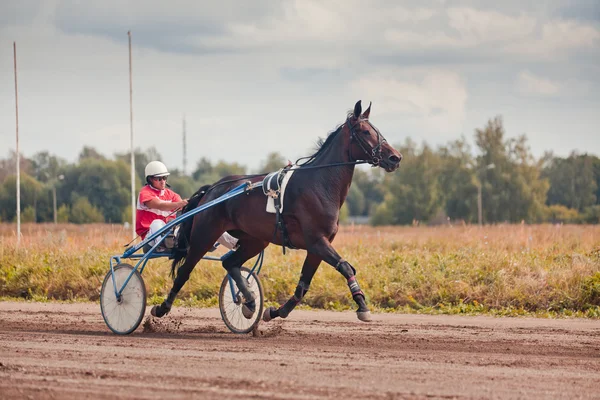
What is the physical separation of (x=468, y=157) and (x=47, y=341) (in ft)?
193

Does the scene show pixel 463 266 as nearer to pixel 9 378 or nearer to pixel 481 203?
pixel 9 378

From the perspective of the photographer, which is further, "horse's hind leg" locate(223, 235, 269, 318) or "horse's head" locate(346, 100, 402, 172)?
"horse's hind leg" locate(223, 235, 269, 318)

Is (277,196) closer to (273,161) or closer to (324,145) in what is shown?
(324,145)

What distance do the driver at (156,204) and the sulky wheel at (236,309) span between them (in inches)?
18.4

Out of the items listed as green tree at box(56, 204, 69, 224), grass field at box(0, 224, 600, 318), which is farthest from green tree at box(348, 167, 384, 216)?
grass field at box(0, 224, 600, 318)

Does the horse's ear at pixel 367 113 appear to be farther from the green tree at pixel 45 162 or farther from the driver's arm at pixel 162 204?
the green tree at pixel 45 162

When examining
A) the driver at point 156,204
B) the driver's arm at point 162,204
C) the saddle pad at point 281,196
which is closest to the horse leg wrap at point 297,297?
the saddle pad at point 281,196

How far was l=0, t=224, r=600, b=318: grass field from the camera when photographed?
1112cm

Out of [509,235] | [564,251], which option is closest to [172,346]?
[564,251]

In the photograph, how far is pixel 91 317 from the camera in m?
10.6

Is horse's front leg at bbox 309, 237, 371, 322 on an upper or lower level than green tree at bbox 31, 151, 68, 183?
lower

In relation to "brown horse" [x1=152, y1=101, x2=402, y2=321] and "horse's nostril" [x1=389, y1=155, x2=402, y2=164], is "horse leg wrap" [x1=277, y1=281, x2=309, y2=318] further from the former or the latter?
"horse's nostril" [x1=389, y1=155, x2=402, y2=164]

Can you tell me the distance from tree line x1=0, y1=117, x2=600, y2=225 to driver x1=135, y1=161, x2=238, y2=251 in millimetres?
35442

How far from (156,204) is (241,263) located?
1054mm
